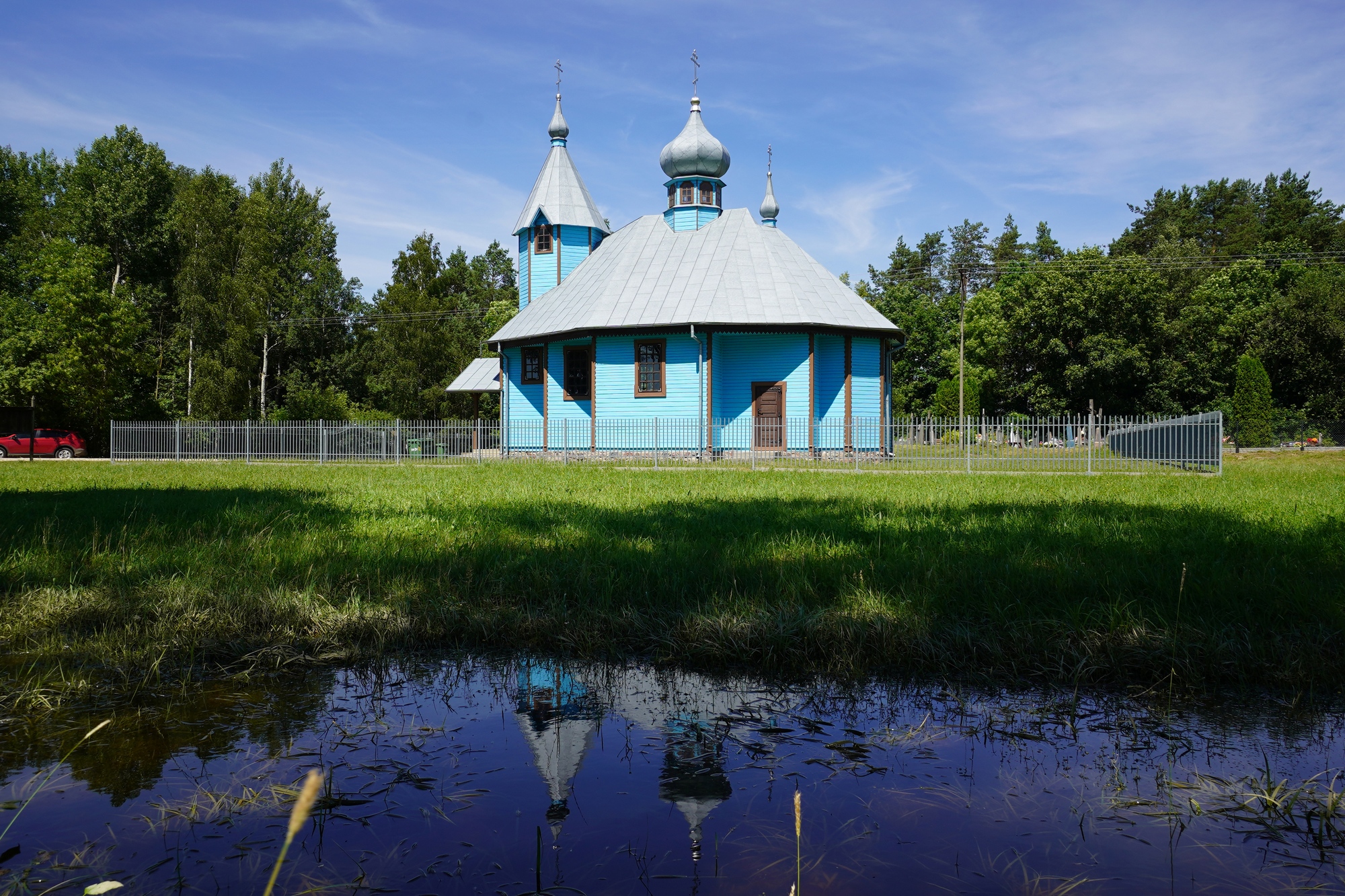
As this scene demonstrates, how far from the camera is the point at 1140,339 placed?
142ft

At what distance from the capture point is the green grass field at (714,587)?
4496mm

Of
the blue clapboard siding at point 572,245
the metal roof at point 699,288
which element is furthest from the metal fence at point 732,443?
the blue clapboard siding at point 572,245

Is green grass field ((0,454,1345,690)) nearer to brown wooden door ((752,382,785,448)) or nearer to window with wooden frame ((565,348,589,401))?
brown wooden door ((752,382,785,448))

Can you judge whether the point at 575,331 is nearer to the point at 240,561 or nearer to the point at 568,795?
the point at 240,561

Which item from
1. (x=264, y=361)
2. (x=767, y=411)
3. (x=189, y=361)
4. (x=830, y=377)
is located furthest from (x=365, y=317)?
(x=830, y=377)

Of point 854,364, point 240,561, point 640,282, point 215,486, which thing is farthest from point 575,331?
point 240,561

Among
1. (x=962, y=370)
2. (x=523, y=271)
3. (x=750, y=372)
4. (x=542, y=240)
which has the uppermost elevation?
(x=542, y=240)

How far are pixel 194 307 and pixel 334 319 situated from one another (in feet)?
34.5

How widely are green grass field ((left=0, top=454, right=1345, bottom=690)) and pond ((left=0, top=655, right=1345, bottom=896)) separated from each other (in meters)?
0.49

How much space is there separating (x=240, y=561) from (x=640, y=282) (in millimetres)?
22806

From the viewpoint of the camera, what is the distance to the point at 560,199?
107ft

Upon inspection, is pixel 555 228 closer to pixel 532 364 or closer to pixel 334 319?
pixel 532 364

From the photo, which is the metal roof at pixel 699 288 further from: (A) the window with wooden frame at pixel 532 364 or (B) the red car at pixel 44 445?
(B) the red car at pixel 44 445

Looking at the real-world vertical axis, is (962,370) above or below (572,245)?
below
